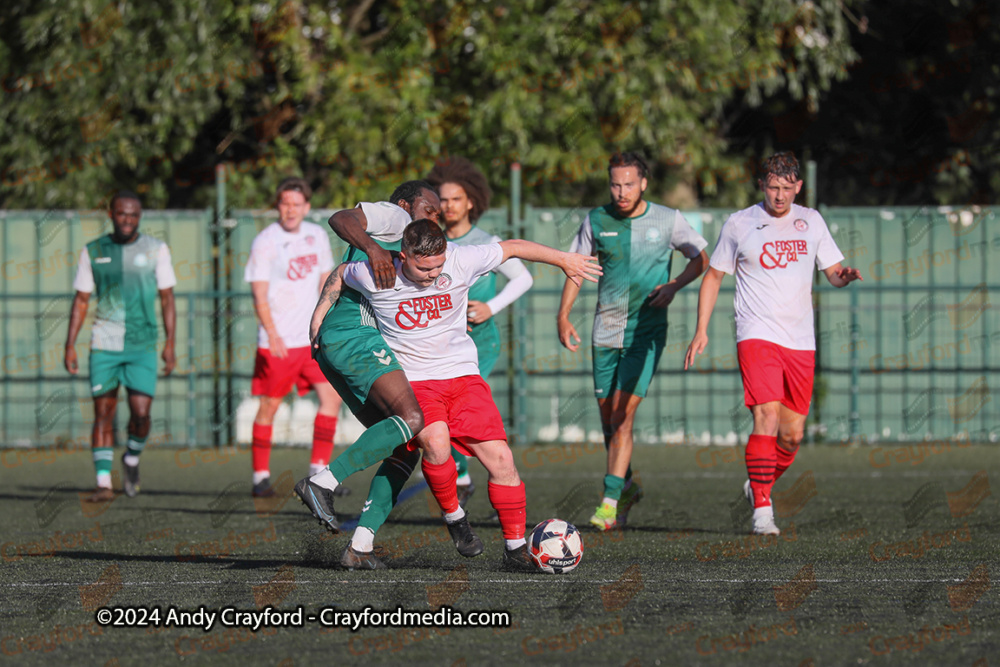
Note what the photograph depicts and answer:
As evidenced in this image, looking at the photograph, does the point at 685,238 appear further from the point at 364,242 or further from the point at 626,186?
the point at 364,242

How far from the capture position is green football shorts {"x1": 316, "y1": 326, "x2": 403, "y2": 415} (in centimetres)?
569

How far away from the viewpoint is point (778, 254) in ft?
23.5

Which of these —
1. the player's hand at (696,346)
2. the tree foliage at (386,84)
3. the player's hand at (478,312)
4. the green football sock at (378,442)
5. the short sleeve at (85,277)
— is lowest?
the green football sock at (378,442)

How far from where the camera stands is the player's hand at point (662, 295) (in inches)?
289

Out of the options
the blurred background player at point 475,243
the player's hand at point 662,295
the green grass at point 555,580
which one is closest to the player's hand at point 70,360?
the green grass at point 555,580

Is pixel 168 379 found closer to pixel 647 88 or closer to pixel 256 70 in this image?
pixel 256 70

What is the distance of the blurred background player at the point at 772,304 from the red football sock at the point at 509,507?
65.9 inches

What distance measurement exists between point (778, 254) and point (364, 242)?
2.61 m

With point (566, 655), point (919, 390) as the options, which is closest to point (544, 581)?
point (566, 655)

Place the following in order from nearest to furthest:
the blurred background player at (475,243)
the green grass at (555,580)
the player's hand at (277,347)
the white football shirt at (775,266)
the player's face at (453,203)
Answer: the green grass at (555,580)
the white football shirt at (775,266)
the blurred background player at (475,243)
the player's face at (453,203)
the player's hand at (277,347)

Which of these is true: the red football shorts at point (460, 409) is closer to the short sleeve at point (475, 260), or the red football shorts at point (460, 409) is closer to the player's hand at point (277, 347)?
the short sleeve at point (475, 260)

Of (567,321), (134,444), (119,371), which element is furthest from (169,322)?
(567,321)

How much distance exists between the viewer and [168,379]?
13.8m

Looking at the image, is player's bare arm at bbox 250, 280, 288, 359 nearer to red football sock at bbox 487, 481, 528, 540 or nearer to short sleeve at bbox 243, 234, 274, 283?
short sleeve at bbox 243, 234, 274, 283
